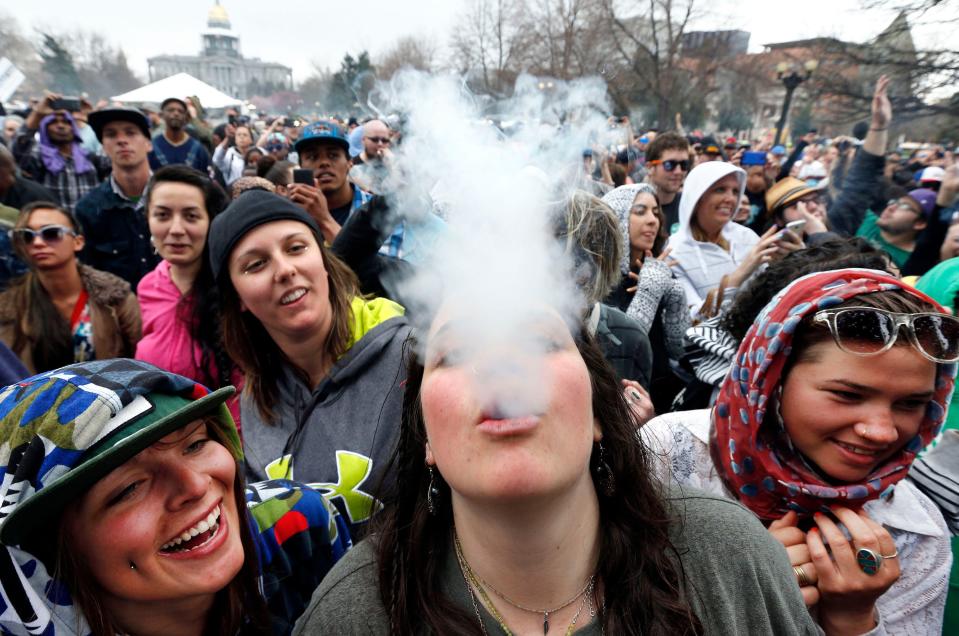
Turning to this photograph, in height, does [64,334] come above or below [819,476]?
below

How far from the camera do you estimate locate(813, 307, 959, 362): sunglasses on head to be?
1.61 metres

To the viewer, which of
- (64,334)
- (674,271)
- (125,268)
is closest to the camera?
(64,334)

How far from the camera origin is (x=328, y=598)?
4.62 ft

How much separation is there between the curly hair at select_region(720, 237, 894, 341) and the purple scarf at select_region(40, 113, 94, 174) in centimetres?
704

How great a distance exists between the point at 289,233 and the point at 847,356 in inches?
84.8

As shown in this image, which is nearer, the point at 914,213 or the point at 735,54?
the point at 914,213

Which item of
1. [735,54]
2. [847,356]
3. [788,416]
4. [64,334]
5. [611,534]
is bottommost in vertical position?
[64,334]

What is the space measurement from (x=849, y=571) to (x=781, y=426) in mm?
430

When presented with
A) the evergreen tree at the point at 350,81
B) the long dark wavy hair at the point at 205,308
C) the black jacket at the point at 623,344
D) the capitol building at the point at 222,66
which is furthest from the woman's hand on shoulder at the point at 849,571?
the capitol building at the point at 222,66

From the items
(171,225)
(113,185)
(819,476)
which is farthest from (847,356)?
(113,185)

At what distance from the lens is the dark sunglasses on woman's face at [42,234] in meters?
3.41

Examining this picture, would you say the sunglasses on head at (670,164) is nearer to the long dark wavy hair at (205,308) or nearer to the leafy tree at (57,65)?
the long dark wavy hair at (205,308)

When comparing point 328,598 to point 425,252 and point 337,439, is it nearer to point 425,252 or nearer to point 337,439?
point 337,439

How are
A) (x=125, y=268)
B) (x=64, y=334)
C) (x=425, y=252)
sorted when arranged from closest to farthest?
(x=425, y=252)
(x=64, y=334)
(x=125, y=268)
